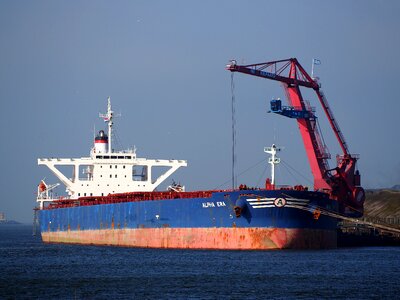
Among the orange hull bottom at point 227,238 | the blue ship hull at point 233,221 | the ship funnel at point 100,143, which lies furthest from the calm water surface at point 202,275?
the ship funnel at point 100,143

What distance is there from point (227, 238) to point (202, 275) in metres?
10.3

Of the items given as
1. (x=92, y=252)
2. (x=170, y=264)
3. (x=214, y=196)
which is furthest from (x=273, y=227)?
(x=92, y=252)

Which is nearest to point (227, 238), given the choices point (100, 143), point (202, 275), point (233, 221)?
point (233, 221)

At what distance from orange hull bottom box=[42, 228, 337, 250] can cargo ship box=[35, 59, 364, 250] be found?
49mm

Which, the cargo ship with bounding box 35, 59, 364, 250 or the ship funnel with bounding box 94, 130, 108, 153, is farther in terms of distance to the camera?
the ship funnel with bounding box 94, 130, 108, 153

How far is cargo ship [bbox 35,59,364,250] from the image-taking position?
144 feet

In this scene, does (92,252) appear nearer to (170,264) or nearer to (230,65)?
(170,264)

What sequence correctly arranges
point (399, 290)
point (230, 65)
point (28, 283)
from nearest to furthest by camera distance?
1. point (399, 290)
2. point (28, 283)
3. point (230, 65)

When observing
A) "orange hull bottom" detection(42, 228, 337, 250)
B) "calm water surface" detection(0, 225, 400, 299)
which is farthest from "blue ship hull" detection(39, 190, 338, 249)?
"calm water surface" detection(0, 225, 400, 299)

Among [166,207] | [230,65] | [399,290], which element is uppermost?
[230,65]

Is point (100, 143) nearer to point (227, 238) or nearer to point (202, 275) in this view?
point (227, 238)

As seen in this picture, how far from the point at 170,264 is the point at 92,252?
9.71 m

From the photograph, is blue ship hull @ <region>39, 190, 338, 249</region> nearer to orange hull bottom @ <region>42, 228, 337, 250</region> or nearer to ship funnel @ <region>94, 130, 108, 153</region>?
orange hull bottom @ <region>42, 228, 337, 250</region>

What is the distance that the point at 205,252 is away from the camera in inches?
1766
